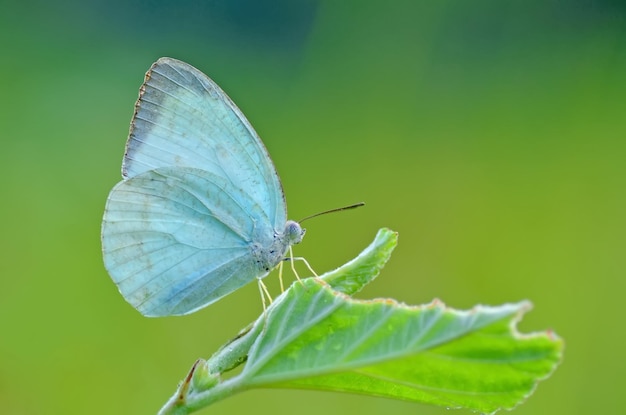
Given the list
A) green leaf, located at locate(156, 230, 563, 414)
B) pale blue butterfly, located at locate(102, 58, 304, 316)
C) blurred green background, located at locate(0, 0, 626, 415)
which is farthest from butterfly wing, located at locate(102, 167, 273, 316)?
blurred green background, located at locate(0, 0, 626, 415)

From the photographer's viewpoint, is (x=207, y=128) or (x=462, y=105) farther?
(x=462, y=105)

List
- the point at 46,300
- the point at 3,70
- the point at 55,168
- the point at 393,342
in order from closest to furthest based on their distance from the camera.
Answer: the point at 393,342, the point at 46,300, the point at 55,168, the point at 3,70

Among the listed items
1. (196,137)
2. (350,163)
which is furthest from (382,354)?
(350,163)

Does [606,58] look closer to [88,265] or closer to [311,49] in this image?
[311,49]

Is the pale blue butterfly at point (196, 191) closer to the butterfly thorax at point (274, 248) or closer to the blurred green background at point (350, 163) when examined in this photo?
the butterfly thorax at point (274, 248)

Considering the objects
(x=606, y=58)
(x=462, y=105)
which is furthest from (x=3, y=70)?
(x=606, y=58)

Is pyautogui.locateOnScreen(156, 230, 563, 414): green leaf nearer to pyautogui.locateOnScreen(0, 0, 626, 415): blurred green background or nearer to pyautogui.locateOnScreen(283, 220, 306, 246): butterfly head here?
pyautogui.locateOnScreen(283, 220, 306, 246): butterfly head

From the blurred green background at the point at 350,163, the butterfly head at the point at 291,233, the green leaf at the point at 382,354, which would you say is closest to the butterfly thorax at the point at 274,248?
the butterfly head at the point at 291,233

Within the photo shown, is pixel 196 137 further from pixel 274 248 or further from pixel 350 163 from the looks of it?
pixel 350 163
